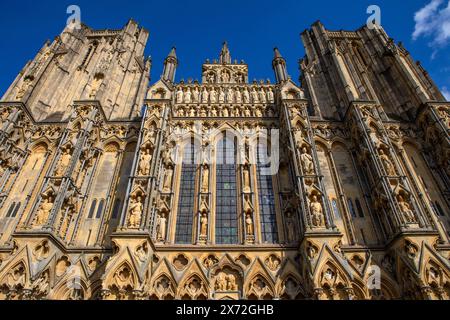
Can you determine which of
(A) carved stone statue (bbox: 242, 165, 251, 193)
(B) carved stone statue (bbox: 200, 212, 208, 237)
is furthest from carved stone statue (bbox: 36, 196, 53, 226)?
(A) carved stone statue (bbox: 242, 165, 251, 193)

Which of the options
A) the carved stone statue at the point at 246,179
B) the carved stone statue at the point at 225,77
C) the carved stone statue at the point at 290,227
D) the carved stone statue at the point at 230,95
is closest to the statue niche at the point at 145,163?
the carved stone statue at the point at 246,179

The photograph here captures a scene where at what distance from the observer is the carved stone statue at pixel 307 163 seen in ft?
50.9

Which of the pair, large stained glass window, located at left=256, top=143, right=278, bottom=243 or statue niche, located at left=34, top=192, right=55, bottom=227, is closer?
statue niche, located at left=34, top=192, right=55, bottom=227

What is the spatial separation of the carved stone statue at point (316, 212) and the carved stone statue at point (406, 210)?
3707 mm

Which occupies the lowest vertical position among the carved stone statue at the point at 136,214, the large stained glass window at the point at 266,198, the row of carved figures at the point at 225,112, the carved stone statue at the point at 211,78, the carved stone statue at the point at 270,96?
the carved stone statue at the point at 136,214

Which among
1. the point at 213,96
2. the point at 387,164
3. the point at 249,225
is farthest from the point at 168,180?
the point at 387,164

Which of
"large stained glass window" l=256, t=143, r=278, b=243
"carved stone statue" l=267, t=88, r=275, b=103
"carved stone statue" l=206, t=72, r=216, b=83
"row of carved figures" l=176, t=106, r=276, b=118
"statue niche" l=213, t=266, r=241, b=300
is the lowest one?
"statue niche" l=213, t=266, r=241, b=300

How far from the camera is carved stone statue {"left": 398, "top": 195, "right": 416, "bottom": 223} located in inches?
535

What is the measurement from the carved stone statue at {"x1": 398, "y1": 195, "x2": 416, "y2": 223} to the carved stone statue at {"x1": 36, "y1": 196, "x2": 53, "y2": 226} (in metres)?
16.2

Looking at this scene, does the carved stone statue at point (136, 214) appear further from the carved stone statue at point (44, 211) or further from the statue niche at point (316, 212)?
the statue niche at point (316, 212)

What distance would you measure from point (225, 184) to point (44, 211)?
9.14 m

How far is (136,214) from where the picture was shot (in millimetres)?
13680

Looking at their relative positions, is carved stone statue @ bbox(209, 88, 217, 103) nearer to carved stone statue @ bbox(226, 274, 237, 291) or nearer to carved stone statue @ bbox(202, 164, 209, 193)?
carved stone statue @ bbox(202, 164, 209, 193)
